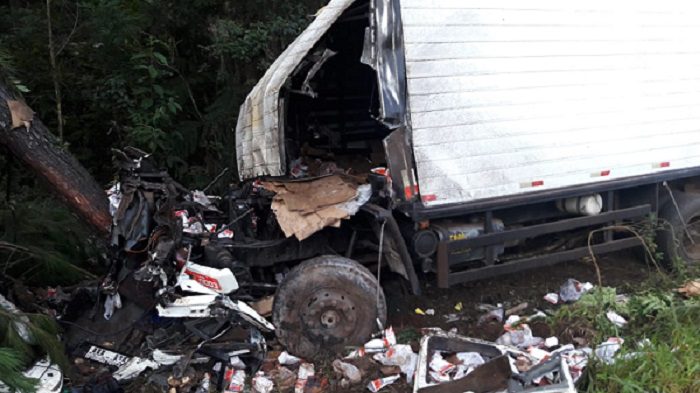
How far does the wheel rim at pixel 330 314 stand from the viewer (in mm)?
4160

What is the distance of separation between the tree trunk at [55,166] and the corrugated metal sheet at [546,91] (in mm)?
2637

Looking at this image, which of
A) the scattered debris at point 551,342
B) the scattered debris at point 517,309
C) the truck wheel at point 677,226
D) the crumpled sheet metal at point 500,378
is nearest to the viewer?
the crumpled sheet metal at point 500,378

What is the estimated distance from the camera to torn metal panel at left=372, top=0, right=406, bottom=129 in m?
3.86

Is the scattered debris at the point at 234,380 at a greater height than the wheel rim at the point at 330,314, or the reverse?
the wheel rim at the point at 330,314

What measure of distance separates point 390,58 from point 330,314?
1.83 metres

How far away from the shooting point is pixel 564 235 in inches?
204

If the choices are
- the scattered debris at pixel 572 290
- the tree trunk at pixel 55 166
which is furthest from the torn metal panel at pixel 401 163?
the tree trunk at pixel 55 166

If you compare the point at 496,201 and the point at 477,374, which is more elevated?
the point at 496,201

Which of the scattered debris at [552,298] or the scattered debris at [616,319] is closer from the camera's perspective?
the scattered debris at [616,319]

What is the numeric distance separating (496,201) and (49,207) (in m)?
4.15

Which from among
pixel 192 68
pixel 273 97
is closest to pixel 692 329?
pixel 273 97

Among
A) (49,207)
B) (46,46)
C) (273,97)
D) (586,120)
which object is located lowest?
(49,207)

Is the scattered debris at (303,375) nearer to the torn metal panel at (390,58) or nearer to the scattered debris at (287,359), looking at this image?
the scattered debris at (287,359)

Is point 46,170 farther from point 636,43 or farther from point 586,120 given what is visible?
point 636,43
